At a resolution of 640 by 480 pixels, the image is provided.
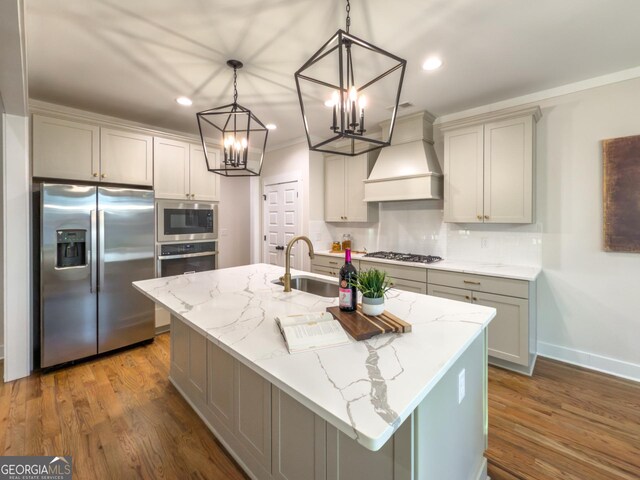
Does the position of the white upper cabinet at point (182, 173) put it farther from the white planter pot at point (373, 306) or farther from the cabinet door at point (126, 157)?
the white planter pot at point (373, 306)

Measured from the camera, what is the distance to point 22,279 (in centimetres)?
261

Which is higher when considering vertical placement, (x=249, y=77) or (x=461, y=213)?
(x=249, y=77)

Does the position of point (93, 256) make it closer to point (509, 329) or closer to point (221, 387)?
point (221, 387)

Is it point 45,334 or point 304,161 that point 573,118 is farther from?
point 45,334

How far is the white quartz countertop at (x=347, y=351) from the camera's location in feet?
2.52

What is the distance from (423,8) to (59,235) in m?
3.43

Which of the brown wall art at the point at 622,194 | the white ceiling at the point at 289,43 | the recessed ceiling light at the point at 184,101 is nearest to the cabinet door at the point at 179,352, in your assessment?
the white ceiling at the point at 289,43

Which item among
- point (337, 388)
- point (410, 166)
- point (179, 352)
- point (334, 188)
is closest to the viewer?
point (337, 388)

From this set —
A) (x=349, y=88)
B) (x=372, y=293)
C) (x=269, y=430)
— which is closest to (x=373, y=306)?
(x=372, y=293)

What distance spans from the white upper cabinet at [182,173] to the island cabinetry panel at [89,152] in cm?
11

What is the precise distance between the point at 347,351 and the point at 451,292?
2.22 metres

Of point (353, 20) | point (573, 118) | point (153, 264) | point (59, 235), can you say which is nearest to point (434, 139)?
point (573, 118)

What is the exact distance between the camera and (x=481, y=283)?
9.13 feet

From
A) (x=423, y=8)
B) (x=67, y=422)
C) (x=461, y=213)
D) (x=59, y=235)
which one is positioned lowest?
(x=67, y=422)
